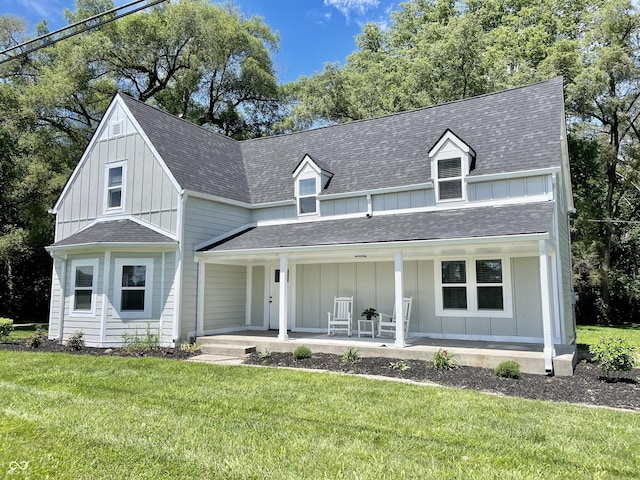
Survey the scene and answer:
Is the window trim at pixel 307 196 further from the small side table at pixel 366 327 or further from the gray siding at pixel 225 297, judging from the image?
the small side table at pixel 366 327

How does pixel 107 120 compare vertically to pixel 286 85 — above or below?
below

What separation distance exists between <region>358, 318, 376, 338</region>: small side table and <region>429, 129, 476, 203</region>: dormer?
370 centimetres

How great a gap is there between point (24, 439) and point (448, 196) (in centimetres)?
1019

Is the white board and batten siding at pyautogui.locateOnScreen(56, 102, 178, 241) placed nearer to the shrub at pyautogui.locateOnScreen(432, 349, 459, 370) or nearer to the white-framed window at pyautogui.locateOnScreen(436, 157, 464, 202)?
the white-framed window at pyautogui.locateOnScreen(436, 157, 464, 202)

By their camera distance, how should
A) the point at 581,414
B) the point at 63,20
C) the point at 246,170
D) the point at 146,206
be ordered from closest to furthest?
the point at 581,414
the point at 146,206
the point at 246,170
the point at 63,20

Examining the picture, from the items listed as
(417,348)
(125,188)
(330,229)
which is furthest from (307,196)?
(417,348)

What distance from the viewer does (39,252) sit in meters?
20.7

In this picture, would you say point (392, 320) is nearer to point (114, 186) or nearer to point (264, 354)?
point (264, 354)

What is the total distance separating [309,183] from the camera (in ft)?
45.5

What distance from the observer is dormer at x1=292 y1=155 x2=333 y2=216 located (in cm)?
1365

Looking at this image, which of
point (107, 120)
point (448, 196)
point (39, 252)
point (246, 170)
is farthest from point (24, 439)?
point (39, 252)

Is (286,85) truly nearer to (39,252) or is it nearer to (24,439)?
(39,252)

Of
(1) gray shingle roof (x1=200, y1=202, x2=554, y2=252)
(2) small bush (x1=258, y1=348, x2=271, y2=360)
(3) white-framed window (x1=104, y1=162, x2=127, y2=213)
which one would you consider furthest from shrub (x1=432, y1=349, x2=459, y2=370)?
(3) white-framed window (x1=104, y1=162, x2=127, y2=213)

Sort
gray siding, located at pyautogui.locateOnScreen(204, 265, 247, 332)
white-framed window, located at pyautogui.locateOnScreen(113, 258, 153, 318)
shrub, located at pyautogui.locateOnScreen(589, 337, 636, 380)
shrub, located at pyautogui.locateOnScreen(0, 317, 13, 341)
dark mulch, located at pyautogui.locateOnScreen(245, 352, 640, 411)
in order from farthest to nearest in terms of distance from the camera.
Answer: gray siding, located at pyautogui.locateOnScreen(204, 265, 247, 332) < shrub, located at pyautogui.locateOnScreen(0, 317, 13, 341) < white-framed window, located at pyautogui.locateOnScreen(113, 258, 153, 318) < shrub, located at pyautogui.locateOnScreen(589, 337, 636, 380) < dark mulch, located at pyautogui.locateOnScreen(245, 352, 640, 411)
